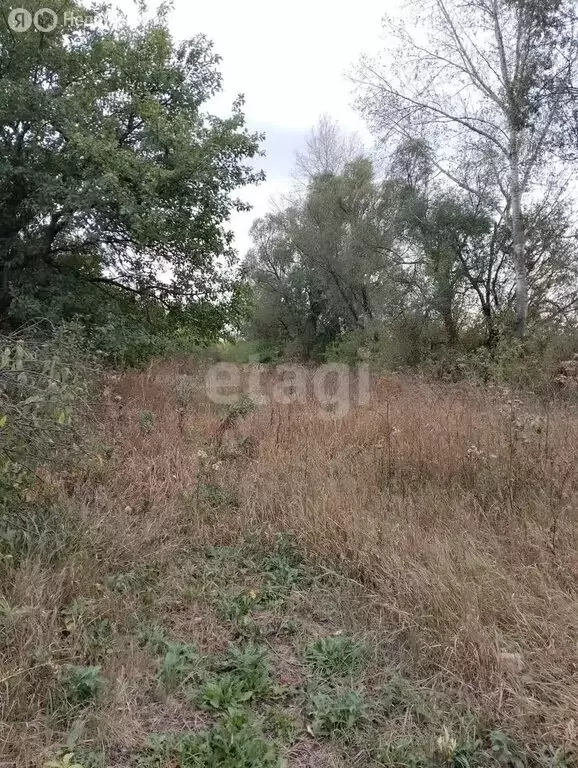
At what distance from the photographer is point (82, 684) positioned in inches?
63.4

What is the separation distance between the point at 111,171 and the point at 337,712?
6979 mm

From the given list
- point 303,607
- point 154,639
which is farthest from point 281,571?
point 154,639

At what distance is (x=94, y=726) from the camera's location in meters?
1.50

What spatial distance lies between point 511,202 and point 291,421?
8.42 meters

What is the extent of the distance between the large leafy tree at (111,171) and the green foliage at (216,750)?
634 centimetres

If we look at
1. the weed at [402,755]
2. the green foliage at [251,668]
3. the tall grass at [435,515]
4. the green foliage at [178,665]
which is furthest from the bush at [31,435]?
the weed at [402,755]

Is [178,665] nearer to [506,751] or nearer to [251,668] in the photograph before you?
[251,668]

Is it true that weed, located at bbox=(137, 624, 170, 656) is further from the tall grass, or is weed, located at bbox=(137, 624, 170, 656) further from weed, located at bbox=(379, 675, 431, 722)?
weed, located at bbox=(379, 675, 431, 722)

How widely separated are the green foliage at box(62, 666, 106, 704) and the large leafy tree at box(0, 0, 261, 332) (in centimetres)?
602

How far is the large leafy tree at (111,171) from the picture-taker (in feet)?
21.4

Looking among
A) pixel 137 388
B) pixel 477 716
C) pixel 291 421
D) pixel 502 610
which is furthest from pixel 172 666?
pixel 137 388

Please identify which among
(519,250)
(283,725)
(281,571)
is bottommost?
(283,725)

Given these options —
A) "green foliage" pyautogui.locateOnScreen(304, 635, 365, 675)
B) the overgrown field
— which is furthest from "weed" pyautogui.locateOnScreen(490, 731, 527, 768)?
"green foliage" pyautogui.locateOnScreen(304, 635, 365, 675)

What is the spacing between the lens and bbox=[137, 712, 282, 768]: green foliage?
54.7 inches
